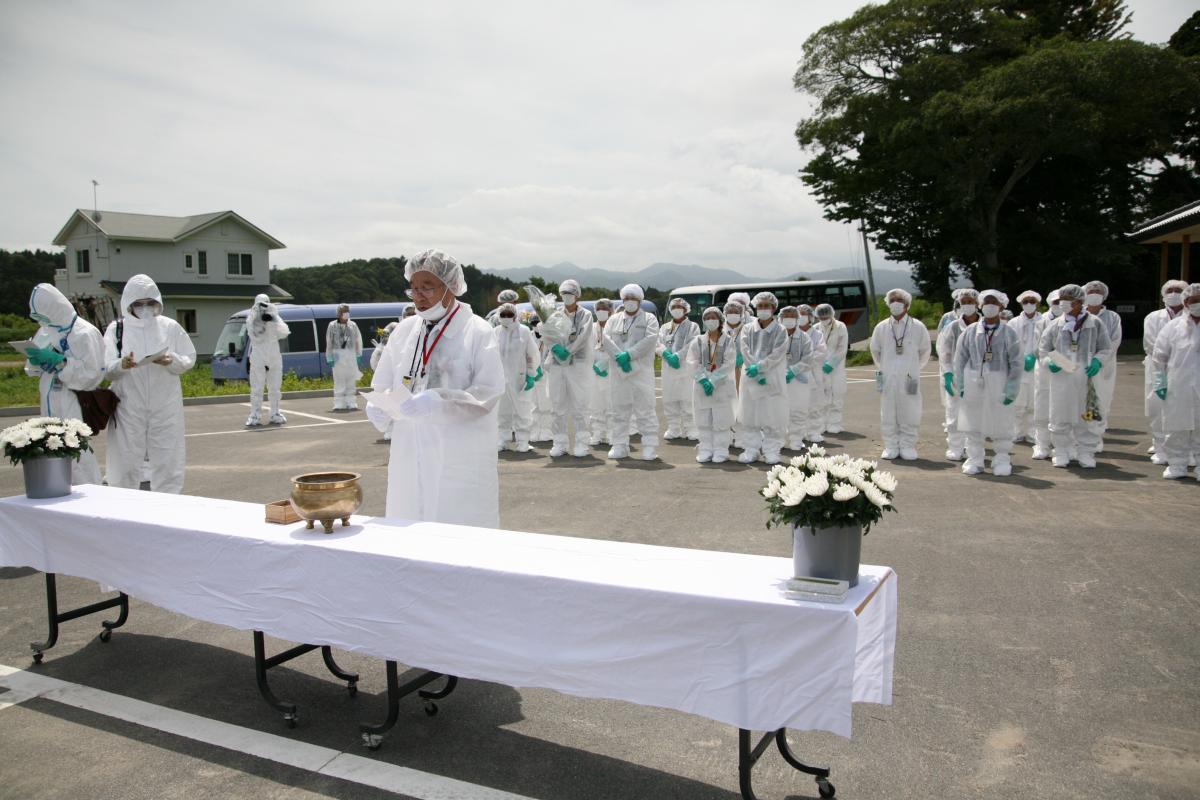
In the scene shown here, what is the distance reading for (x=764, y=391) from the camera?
38.2ft

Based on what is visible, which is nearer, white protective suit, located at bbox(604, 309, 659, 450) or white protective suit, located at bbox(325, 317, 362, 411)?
white protective suit, located at bbox(604, 309, 659, 450)

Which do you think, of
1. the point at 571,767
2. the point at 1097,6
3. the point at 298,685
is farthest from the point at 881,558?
the point at 1097,6

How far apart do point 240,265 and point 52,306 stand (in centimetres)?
4266

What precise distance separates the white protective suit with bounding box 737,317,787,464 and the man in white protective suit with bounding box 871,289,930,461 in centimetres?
141

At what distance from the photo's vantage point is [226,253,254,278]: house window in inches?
1832

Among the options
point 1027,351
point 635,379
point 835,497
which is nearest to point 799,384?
point 635,379

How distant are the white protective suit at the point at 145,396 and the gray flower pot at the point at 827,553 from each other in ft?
20.6

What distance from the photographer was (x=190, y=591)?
4.41 meters

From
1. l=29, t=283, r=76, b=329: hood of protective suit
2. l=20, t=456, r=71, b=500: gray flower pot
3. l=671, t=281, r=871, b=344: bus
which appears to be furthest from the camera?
l=671, t=281, r=871, b=344: bus

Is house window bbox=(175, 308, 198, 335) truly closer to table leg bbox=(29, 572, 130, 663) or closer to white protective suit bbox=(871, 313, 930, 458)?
white protective suit bbox=(871, 313, 930, 458)

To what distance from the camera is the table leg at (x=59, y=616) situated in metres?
5.17

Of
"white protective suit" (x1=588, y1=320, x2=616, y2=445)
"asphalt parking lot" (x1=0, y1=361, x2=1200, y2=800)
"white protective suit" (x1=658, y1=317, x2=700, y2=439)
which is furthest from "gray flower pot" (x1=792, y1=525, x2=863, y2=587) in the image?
"white protective suit" (x1=658, y1=317, x2=700, y2=439)

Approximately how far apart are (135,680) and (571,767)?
265 centimetres

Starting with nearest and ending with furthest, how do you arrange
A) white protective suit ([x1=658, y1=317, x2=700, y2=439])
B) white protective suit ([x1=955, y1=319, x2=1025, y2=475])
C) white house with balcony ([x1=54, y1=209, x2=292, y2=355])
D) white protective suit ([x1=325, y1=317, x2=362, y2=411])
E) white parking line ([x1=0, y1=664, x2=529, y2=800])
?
white parking line ([x1=0, y1=664, x2=529, y2=800]) → white protective suit ([x1=955, y1=319, x2=1025, y2=475]) → white protective suit ([x1=658, y1=317, x2=700, y2=439]) → white protective suit ([x1=325, y1=317, x2=362, y2=411]) → white house with balcony ([x1=54, y1=209, x2=292, y2=355])
